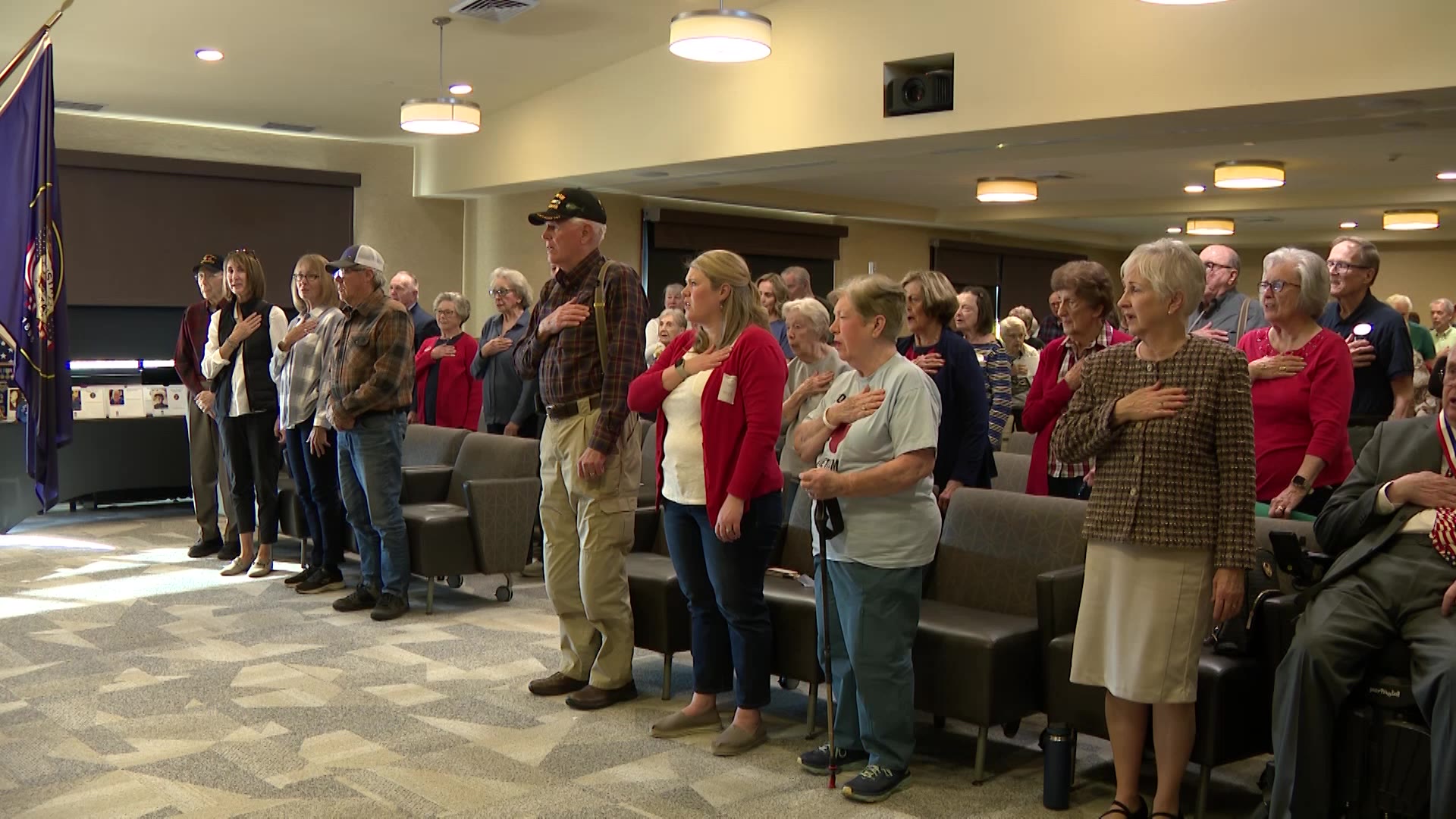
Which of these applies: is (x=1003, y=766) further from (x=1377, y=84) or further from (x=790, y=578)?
(x=1377, y=84)

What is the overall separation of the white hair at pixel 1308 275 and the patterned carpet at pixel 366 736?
1392 mm

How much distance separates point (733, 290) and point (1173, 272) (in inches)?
51.2

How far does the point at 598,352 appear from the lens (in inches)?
169

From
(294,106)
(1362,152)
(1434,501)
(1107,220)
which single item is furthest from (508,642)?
(1107,220)

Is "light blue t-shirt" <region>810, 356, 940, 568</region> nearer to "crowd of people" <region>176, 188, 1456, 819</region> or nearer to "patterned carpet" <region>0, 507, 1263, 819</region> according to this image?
"crowd of people" <region>176, 188, 1456, 819</region>

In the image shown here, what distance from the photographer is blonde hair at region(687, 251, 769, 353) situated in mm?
3846

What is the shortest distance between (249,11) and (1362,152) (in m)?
7.94

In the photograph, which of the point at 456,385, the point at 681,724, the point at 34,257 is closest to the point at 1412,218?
the point at 456,385

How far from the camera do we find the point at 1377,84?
534 centimetres

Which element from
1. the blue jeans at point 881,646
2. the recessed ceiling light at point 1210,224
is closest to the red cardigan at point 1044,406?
the blue jeans at point 881,646

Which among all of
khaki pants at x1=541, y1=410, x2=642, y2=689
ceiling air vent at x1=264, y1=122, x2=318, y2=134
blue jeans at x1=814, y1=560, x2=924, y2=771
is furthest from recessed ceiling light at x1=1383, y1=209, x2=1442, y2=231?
blue jeans at x1=814, y1=560, x2=924, y2=771

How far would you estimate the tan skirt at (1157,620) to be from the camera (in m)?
3.07

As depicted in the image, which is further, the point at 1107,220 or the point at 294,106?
the point at 1107,220

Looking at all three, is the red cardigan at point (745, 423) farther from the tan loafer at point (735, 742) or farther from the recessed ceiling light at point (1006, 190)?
the recessed ceiling light at point (1006, 190)
